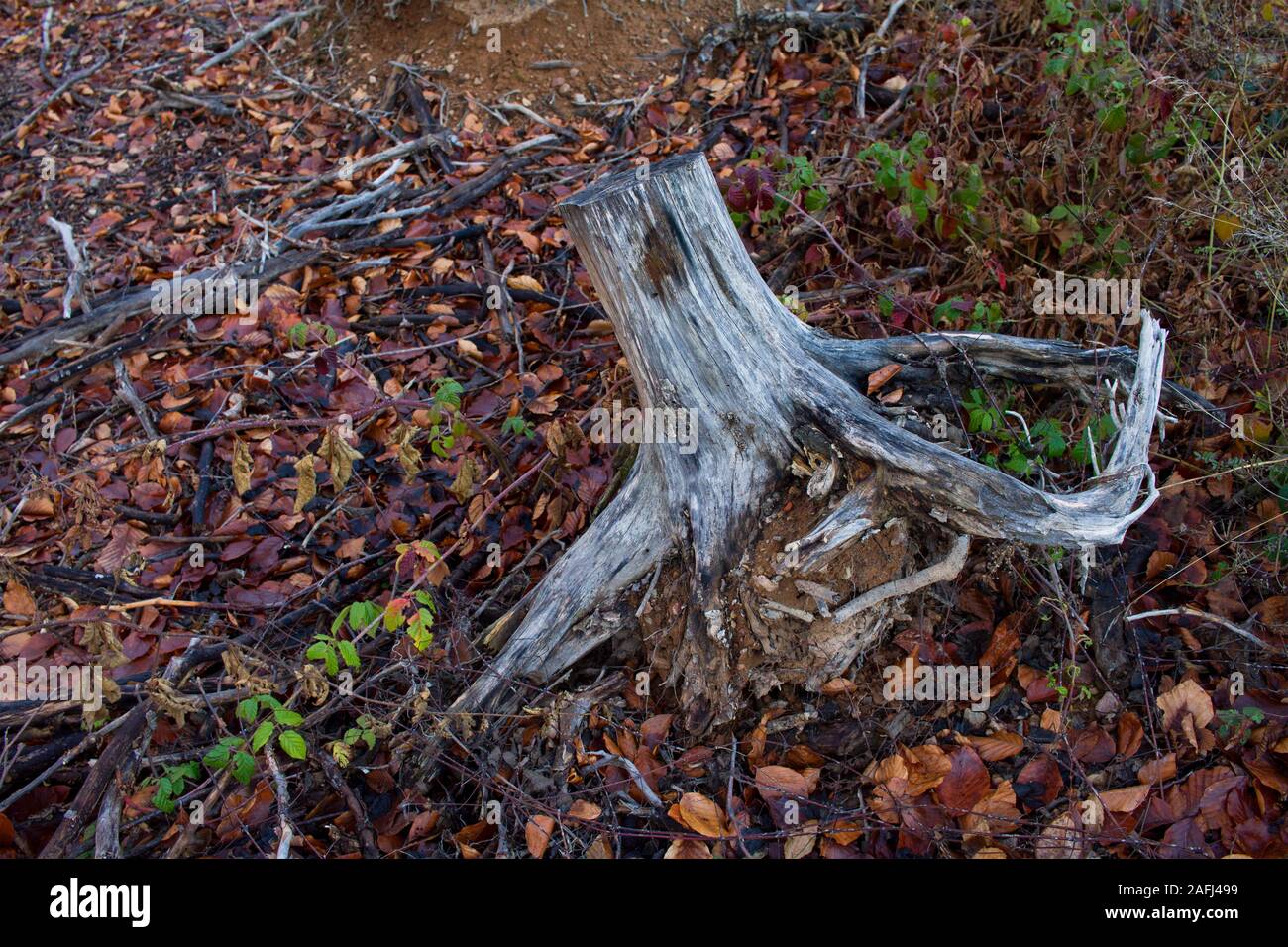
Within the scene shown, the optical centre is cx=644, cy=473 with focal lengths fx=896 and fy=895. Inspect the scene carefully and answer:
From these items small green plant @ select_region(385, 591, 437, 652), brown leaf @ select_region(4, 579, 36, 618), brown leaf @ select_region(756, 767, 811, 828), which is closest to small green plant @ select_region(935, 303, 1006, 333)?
brown leaf @ select_region(756, 767, 811, 828)

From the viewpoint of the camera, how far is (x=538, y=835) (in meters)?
2.57

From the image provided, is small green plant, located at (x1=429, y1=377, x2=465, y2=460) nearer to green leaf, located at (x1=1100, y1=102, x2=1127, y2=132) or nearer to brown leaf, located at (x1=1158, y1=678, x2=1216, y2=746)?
brown leaf, located at (x1=1158, y1=678, x2=1216, y2=746)

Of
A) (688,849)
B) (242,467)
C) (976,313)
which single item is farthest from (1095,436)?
(242,467)

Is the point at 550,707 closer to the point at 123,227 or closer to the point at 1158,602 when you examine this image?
the point at 1158,602

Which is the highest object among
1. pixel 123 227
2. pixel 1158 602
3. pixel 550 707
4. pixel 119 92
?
pixel 119 92

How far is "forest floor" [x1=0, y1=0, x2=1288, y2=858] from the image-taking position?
102 inches

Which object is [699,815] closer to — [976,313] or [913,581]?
[913,581]

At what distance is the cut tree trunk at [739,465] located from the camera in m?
2.41

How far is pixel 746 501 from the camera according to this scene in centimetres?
265

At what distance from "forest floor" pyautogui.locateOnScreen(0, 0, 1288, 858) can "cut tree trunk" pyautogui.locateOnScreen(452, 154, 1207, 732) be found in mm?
132

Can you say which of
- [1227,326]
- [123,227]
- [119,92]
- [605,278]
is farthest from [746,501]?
[119,92]

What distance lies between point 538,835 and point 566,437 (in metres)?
1.32

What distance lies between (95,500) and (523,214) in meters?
2.32

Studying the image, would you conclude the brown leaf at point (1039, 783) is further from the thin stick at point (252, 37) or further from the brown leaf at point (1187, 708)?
the thin stick at point (252, 37)
